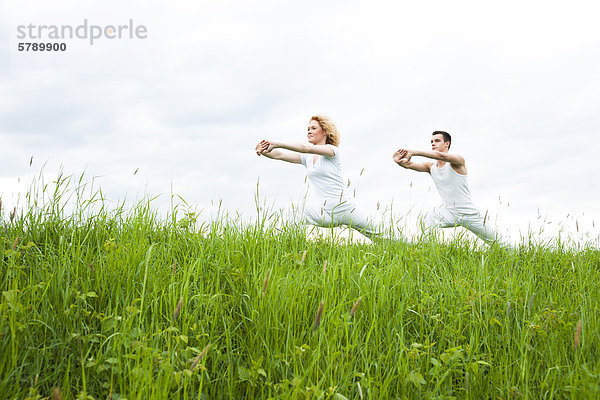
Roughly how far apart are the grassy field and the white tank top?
12.2ft

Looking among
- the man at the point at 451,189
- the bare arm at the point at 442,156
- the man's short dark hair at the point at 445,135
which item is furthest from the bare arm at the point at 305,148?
the man's short dark hair at the point at 445,135

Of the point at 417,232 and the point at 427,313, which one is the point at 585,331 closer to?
the point at 427,313

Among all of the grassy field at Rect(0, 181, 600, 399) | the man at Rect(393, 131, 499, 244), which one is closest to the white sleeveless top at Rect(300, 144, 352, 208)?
the man at Rect(393, 131, 499, 244)

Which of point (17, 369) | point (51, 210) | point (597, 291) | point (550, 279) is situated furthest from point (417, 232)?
point (17, 369)

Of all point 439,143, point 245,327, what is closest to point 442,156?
point 439,143

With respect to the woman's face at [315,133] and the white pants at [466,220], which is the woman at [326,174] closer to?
the woman's face at [315,133]

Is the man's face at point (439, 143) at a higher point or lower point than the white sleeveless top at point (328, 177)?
higher

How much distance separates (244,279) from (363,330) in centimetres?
99

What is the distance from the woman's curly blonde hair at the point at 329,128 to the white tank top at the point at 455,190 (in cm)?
213

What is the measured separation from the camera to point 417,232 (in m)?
5.79

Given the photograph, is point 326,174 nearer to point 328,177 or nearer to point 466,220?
point 328,177

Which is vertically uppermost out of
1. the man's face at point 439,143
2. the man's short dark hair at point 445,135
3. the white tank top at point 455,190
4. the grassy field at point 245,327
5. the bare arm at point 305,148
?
the man's short dark hair at point 445,135

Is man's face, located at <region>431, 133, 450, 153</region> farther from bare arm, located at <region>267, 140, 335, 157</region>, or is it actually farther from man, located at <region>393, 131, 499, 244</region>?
bare arm, located at <region>267, 140, 335, 157</region>

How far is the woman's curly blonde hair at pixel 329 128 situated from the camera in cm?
802
